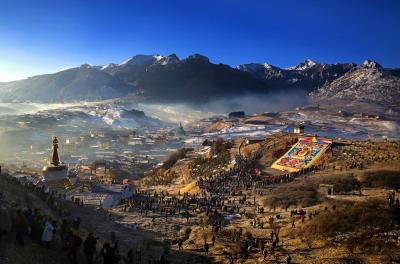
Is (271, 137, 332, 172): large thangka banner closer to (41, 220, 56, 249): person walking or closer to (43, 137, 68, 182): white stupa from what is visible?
(43, 137, 68, 182): white stupa

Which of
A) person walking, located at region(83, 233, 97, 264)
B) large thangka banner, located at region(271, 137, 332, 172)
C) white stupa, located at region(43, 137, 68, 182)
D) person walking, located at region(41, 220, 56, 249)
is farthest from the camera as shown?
large thangka banner, located at region(271, 137, 332, 172)

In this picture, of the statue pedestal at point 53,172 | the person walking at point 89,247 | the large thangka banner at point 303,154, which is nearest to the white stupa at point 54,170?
the statue pedestal at point 53,172

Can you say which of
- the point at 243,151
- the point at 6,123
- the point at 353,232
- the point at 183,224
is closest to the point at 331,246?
the point at 353,232

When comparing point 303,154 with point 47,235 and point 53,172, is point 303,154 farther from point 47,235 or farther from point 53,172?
point 47,235

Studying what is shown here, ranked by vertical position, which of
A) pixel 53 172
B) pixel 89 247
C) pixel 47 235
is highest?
pixel 47 235

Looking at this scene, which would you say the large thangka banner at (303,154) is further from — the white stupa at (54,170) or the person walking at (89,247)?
the person walking at (89,247)

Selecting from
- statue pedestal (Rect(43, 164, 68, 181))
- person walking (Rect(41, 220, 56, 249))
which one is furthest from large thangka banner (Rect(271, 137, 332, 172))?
person walking (Rect(41, 220, 56, 249))

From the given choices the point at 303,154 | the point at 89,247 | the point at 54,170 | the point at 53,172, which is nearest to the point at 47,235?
the point at 89,247

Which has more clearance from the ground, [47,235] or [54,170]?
[47,235]

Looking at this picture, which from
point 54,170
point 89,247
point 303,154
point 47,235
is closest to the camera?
point 89,247

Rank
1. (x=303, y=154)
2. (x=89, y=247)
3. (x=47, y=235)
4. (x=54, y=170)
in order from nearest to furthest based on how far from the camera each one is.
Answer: (x=89, y=247) < (x=47, y=235) < (x=54, y=170) < (x=303, y=154)
